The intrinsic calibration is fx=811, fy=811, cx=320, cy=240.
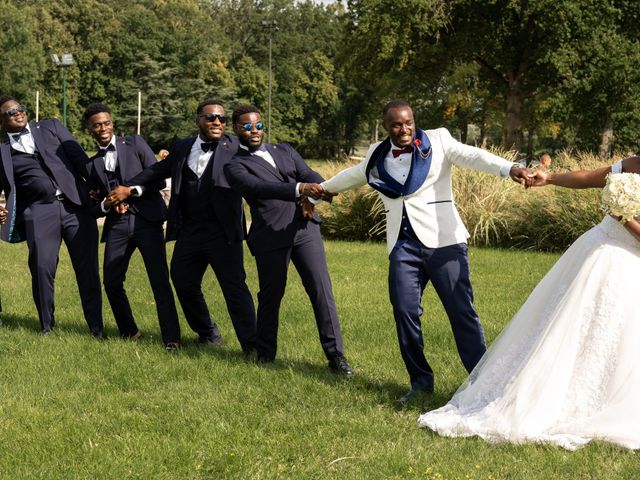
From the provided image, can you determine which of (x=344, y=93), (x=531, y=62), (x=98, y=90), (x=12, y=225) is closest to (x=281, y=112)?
(x=344, y=93)

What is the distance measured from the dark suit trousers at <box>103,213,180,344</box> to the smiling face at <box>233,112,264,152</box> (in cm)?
161

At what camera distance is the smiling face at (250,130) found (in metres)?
7.03

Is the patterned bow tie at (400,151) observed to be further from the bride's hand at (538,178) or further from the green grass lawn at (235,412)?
the green grass lawn at (235,412)

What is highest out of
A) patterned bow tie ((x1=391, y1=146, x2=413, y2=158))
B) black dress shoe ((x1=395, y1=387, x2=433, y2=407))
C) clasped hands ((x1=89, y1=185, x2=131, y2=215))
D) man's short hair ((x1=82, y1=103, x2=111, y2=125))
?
man's short hair ((x1=82, y1=103, x2=111, y2=125))

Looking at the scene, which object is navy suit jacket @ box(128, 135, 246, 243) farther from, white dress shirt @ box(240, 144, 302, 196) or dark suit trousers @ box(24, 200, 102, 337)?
dark suit trousers @ box(24, 200, 102, 337)

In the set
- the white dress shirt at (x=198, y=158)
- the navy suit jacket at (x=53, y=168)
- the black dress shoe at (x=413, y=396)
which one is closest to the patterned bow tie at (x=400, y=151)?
the black dress shoe at (x=413, y=396)

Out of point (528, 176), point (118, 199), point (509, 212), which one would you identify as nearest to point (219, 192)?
point (118, 199)

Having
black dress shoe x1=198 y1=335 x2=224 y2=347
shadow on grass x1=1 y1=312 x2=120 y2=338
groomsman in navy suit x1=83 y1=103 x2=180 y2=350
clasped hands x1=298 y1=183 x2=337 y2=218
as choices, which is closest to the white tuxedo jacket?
clasped hands x1=298 y1=183 x2=337 y2=218

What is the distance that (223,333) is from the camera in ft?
28.7

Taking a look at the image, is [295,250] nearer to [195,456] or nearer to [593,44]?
[195,456]

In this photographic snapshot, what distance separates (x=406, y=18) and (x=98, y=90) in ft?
146

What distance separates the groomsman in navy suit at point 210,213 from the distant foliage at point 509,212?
882cm

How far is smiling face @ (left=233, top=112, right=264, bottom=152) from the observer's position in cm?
703

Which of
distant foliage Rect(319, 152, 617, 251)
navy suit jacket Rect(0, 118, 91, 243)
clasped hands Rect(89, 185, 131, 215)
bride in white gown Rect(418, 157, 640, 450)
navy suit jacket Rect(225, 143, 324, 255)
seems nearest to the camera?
bride in white gown Rect(418, 157, 640, 450)
